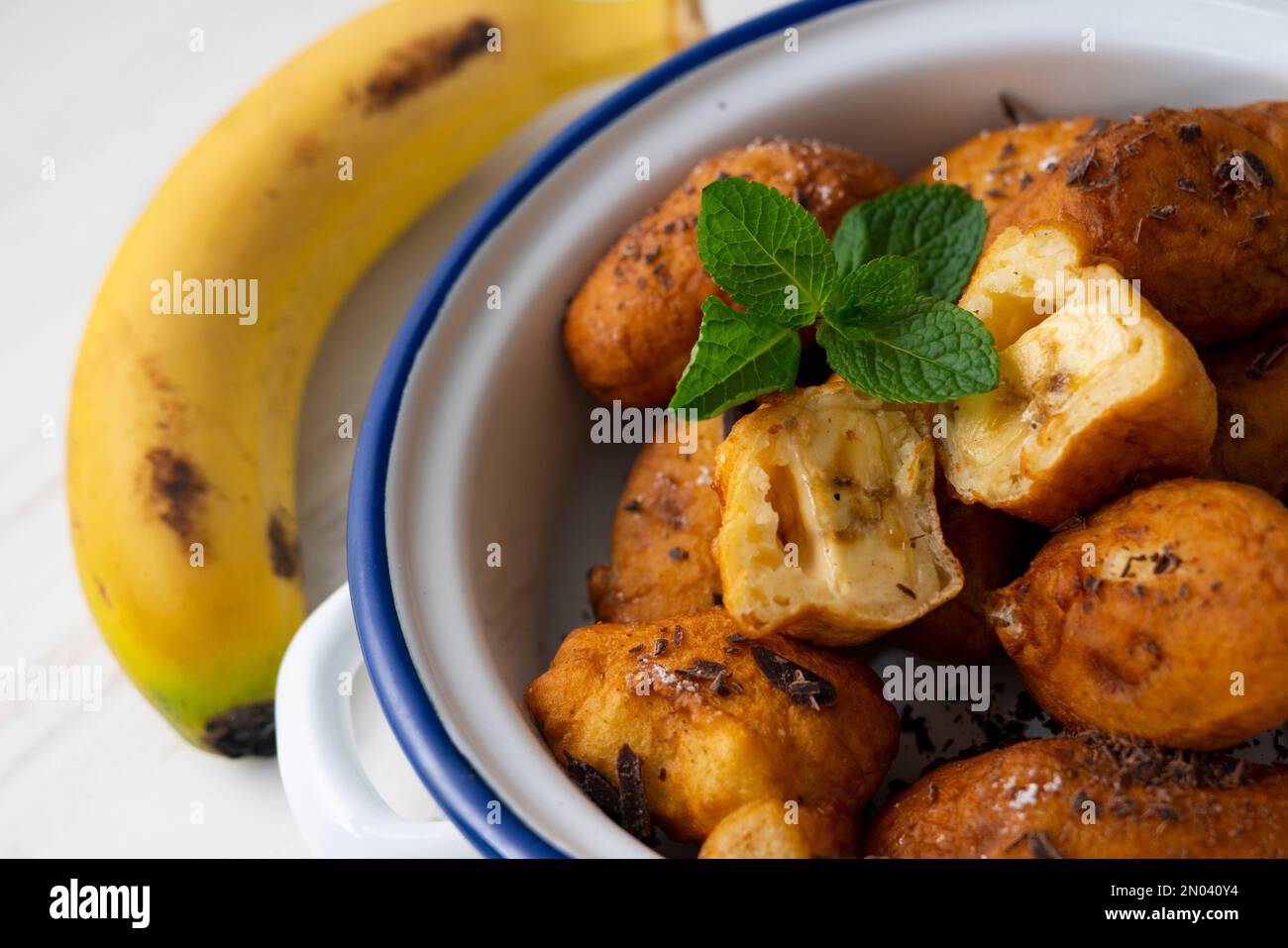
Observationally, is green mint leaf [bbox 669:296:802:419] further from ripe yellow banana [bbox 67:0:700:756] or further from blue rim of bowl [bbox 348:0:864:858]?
ripe yellow banana [bbox 67:0:700:756]

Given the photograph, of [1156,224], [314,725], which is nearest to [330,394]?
[314,725]

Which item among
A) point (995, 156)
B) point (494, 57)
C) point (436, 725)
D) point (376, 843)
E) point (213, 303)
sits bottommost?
point (376, 843)

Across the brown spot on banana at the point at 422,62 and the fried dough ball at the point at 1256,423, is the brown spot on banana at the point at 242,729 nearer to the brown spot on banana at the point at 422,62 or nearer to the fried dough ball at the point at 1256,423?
the brown spot on banana at the point at 422,62

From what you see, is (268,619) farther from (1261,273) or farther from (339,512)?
(1261,273)
